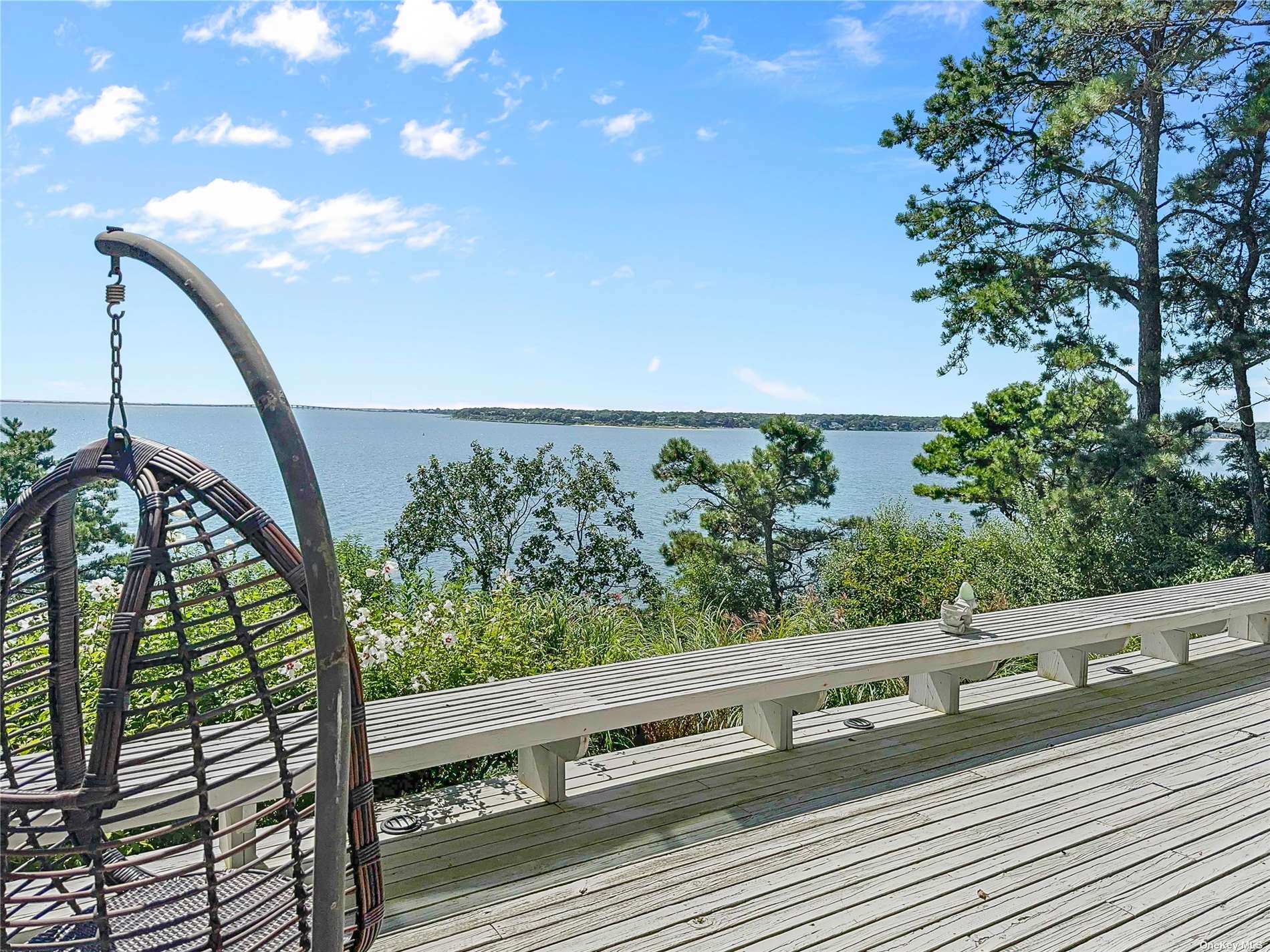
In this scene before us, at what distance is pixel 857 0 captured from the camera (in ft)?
25.9

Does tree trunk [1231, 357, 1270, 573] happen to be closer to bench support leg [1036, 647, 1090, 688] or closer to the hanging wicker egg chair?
bench support leg [1036, 647, 1090, 688]

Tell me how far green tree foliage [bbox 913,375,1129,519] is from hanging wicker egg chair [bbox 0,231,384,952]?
8.74 metres

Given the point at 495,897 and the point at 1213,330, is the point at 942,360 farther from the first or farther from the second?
the point at 495,897

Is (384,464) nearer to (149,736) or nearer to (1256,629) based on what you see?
(1256,629)

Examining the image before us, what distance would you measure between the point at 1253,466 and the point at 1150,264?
2.35 m

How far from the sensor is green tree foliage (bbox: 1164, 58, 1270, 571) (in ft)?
27.9

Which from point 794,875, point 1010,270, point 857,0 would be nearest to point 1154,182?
point 1010,270

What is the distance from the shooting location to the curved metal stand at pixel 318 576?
1324 mm

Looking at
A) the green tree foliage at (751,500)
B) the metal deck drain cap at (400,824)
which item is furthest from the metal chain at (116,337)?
the green tree foliage at (751,500)

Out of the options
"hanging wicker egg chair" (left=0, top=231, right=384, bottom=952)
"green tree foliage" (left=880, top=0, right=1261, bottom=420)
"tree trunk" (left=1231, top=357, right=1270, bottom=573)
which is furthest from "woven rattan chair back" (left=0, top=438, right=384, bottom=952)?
"tree trunk" (left=1231, top=357, right=1270, bottom=573)

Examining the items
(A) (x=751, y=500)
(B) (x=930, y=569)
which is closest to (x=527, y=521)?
(A) (x=751, y=500)

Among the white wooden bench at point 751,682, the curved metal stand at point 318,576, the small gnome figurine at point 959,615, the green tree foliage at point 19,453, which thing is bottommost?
the white wooden bench at point 751,682

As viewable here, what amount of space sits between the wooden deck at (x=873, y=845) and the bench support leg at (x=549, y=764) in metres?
0.05

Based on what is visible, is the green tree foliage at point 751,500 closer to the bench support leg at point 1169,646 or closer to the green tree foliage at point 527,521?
the green tree foliage at point 527,521
